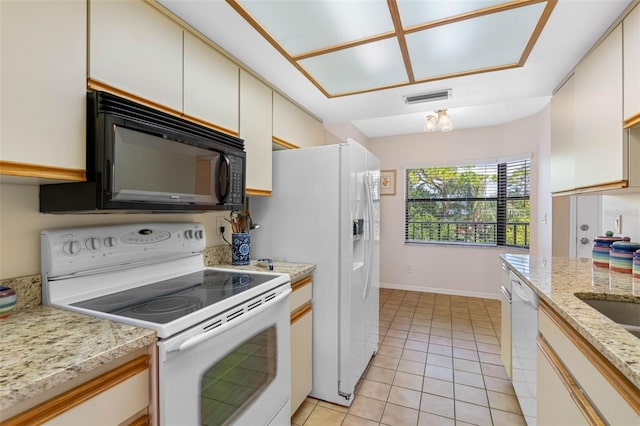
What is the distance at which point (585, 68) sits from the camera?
1.65m

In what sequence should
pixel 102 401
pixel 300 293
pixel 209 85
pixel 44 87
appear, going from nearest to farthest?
pixel 102 401 → pixel 44 87 → pixel 209 85 → pixel 300 293

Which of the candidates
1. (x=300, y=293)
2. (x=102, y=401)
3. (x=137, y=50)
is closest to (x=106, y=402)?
(x=102, y=401)

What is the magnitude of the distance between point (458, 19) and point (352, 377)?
6.83ft

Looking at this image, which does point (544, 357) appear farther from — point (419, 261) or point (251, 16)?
point (419, 261)

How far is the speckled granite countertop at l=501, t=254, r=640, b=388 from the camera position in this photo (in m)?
0.78

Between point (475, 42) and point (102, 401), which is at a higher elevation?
point (475, 42)

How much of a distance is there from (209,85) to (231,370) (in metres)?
1.34

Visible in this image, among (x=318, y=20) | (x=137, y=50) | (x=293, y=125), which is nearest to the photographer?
(x=137, y=50)

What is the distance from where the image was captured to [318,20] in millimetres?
1434

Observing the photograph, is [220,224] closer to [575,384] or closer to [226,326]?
[226,326]

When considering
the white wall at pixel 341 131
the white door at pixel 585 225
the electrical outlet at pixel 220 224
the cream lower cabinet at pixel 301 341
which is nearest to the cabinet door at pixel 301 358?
the cream lower cabinet at pixel 301 341

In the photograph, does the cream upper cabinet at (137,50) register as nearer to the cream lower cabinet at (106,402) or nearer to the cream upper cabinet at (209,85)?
the cream upper cabinet at (209,85)

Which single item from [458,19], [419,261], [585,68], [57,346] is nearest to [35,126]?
[57,346]

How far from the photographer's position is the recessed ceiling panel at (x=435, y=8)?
4.24 feet
